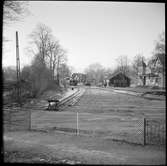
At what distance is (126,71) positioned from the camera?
70.1m

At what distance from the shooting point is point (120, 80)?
64.6m

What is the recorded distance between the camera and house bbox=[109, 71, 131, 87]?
63625 millimetres

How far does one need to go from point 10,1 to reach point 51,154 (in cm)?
515

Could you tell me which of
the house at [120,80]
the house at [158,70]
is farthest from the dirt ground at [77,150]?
the house at [120,80]

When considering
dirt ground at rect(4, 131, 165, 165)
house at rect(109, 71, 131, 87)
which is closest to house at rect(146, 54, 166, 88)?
dirt ground at rect(4, 131, 165, 165)

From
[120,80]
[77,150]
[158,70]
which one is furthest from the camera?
[120,80]

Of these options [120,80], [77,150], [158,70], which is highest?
[158,70]

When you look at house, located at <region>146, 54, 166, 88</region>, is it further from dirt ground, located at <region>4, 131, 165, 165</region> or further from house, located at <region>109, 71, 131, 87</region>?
house, located at <region>109, 71, 131, 87</region>

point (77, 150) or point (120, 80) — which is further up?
point (120, 80)

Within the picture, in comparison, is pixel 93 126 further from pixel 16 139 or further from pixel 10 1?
pixel 10 1

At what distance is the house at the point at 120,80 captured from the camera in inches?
2505

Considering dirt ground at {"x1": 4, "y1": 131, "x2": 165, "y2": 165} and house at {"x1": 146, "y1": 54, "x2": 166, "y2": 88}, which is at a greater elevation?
house at {"x1": 146, "y1": 54, "x2": 166, "y2": 88}

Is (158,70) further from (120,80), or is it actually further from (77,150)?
(120,80)

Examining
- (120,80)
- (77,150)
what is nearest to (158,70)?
(77,150)
